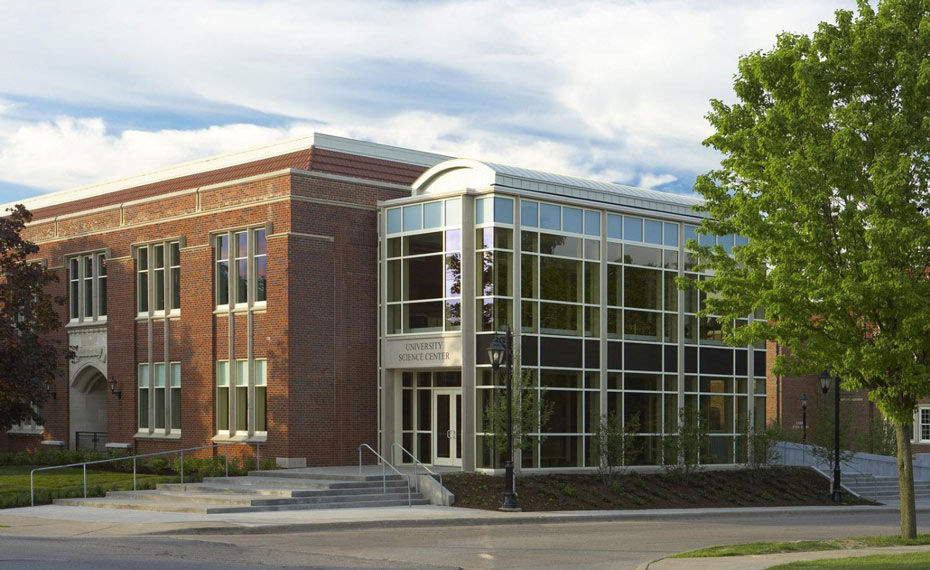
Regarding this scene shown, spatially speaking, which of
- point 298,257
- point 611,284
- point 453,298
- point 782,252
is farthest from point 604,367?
point 782,252

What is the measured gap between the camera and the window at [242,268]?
111ft

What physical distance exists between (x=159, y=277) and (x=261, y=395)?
21.2 feet

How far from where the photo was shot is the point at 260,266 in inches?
1337

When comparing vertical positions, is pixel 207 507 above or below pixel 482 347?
below

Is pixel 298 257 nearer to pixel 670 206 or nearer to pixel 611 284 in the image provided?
pixel 611 284

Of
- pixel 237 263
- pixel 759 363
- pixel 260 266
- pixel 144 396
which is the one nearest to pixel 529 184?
pixel 260 266

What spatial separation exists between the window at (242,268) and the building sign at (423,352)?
3.96 m

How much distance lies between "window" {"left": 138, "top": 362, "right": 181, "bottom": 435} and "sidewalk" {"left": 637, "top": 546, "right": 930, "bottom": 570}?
23012 mm

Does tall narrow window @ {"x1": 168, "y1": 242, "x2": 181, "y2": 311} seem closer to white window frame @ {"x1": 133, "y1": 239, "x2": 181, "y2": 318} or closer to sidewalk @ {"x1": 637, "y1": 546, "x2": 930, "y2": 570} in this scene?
white window frame @ {"x1": 133, "y1": 239, "x2": 181, "y2": 318}

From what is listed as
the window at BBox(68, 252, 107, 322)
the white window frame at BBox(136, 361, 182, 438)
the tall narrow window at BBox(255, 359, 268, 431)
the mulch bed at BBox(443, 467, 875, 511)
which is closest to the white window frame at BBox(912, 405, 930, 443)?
the mulch bed at BBox(443, 467, 875, 511)

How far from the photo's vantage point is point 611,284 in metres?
34.2

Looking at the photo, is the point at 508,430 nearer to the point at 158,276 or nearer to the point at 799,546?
the point at 799,546

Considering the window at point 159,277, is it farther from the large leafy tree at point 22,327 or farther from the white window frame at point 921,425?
the white window frame at point 921,425

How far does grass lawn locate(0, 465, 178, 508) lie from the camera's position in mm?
28625
